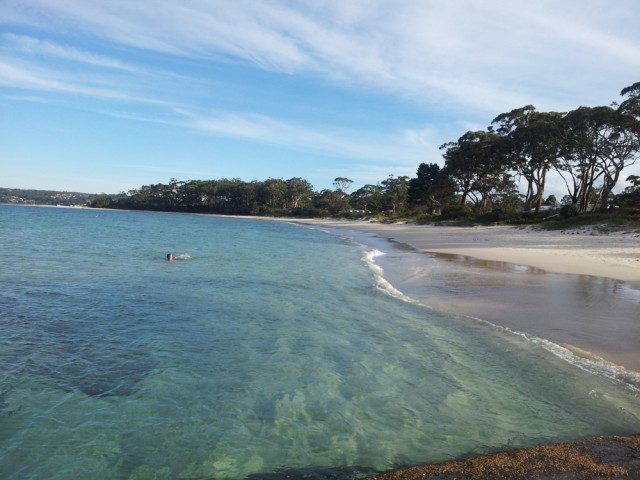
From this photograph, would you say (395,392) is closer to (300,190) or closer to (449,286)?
(449,286)

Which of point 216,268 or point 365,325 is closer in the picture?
point 365,325

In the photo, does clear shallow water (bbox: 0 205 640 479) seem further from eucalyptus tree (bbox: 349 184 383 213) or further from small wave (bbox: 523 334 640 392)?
eucalyptus tree (bbox: 349 184 383 213)

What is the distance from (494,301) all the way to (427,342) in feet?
13.1

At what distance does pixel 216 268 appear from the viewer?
16.9m

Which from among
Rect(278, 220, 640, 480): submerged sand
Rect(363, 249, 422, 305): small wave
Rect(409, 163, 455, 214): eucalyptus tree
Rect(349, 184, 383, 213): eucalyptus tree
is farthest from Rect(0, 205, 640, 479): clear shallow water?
Rect(349, 184, 383, 213): eucalyptus tree

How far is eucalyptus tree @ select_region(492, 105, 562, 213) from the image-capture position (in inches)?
1650

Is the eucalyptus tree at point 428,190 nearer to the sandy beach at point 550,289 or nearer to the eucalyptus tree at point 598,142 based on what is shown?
the eucalyptus tree at point 598,142

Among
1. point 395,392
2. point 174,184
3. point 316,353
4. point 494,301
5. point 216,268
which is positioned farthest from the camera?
point 174,184

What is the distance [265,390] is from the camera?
5676 millimetres

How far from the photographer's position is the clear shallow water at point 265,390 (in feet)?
13.9

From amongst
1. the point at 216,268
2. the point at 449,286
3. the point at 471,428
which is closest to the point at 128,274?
the point at 216,268

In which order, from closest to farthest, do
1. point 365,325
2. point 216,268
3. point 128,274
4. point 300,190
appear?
point 365,325 < point 128,274 < point 216,268 < point 300,190

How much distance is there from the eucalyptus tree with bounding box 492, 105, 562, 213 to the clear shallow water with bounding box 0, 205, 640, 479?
3900 centimetres

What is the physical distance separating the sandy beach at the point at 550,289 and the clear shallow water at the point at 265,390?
0.95m
